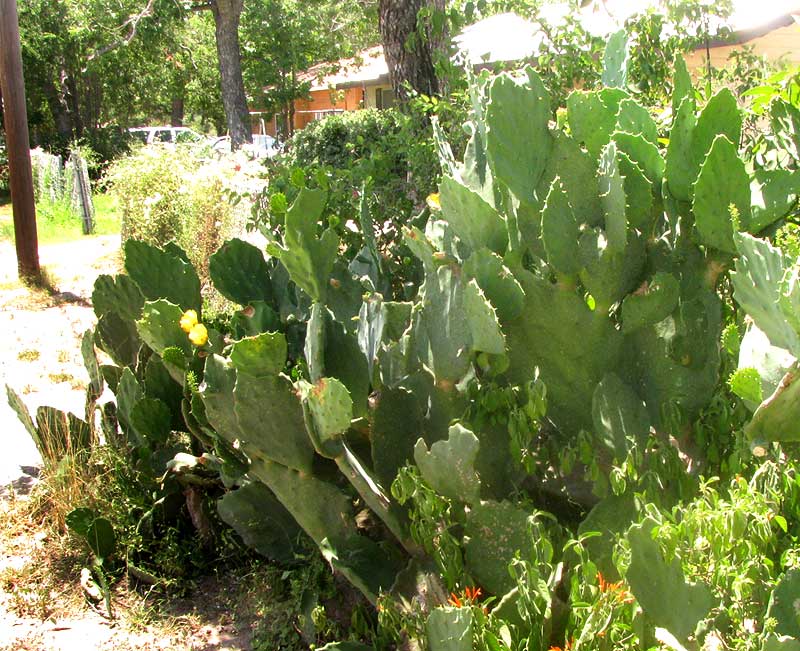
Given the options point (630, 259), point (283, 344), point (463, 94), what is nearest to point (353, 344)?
point (283, 344)

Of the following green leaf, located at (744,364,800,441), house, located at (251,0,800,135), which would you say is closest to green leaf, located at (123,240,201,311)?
house, located at (251,0,800,135)

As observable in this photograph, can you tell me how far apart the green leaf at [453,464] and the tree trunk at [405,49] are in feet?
Answer: 12.8

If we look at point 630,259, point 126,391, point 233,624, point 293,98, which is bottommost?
point 233,624

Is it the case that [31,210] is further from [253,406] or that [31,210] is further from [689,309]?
[689,309]

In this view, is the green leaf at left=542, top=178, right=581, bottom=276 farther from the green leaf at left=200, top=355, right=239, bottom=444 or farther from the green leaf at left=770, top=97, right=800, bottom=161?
the green leaf at left=200, top=355, right=239, bottom=444

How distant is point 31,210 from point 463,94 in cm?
712

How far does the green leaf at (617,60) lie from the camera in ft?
10.6

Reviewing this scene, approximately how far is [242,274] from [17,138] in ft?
Answer: 23.5

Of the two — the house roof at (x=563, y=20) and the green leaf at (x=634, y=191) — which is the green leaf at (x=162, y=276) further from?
the green leaf at (x=634, y=191)

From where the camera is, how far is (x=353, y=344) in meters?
2.81

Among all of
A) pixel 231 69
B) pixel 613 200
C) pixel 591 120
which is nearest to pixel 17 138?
pixel 591 120

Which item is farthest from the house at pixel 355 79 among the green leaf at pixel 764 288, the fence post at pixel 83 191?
the green leaf at pixel 764 288

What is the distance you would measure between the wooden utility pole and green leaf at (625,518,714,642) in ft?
30.3

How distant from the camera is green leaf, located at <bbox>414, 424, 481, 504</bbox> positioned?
219 centimetres
